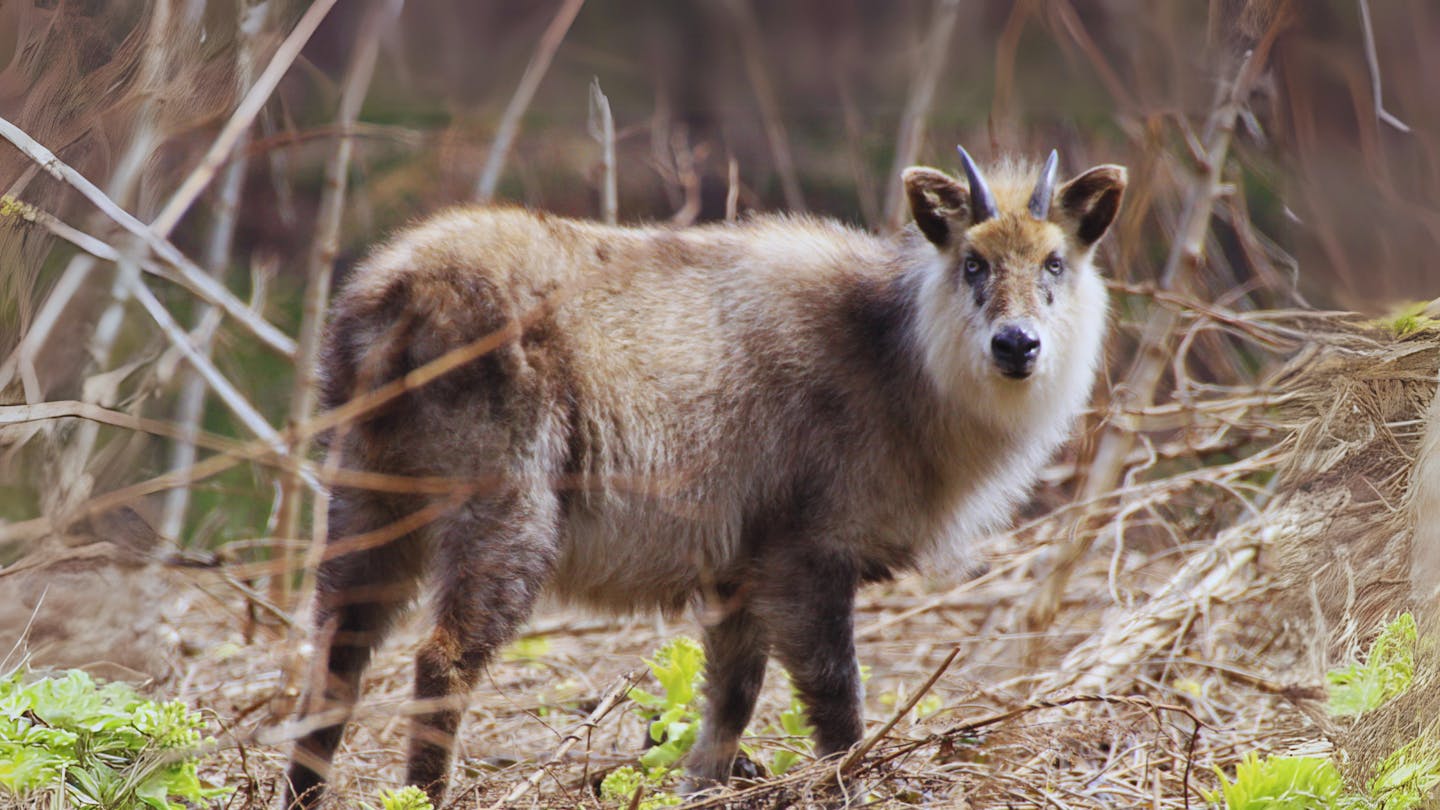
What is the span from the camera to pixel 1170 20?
234 inches

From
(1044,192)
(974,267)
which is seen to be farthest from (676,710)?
(1044,192)

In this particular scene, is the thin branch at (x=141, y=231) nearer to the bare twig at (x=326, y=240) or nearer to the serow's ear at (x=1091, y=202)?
the bare twig at (x=326, y=240)

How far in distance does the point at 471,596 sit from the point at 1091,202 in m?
2.13

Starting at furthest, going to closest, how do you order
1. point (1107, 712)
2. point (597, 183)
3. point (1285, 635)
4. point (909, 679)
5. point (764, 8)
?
point (764, 8) < point (597, 183) < point (909, 679) < point (1285, 635) < point (1107, 712)

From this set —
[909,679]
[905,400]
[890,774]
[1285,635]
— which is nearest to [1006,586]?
[909,679]

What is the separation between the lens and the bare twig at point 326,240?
5.15m

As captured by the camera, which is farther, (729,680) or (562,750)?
(729,680)

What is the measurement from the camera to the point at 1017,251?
3.87m

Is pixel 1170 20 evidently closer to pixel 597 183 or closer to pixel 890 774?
pixel 597 183

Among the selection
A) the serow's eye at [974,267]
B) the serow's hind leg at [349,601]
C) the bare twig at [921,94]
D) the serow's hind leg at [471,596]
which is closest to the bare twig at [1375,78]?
the serow's eye at [974,267]

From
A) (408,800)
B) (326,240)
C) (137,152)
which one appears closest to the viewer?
(408,800)

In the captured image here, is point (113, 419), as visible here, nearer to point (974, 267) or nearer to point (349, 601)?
point (349, 601)

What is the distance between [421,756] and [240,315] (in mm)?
2208

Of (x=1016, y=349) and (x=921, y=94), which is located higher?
(x=921, y=94)
